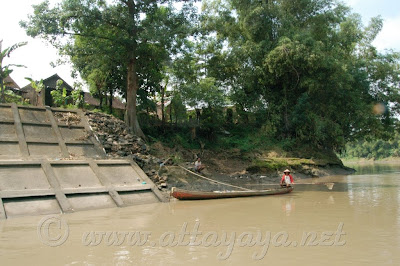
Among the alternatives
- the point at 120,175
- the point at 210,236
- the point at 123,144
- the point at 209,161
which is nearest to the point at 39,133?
the point at 123,144

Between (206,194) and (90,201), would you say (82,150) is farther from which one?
(206,194)

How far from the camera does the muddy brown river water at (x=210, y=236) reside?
6.22m

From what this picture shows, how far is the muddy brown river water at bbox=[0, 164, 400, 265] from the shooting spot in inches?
245

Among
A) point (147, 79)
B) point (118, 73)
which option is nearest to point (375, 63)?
point (147, 79)

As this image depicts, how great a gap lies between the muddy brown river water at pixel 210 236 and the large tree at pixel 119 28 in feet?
32.1

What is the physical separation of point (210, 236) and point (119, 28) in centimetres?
1509

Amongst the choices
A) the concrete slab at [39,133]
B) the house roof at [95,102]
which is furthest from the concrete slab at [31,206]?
the house roof at [95,102]

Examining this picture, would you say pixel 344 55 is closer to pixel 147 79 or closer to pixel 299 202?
pixel 147 79

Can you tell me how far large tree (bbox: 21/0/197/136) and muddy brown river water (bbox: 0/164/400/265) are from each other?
9784 mm

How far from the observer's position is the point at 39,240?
739 cm

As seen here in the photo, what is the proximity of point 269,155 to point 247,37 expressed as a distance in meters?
9.75

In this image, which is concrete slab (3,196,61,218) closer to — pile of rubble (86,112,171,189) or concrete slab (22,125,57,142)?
concrete slab (22,125,57,142)

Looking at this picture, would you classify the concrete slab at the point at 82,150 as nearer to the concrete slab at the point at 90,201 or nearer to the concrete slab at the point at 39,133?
the concrete slab at the point at 39,133

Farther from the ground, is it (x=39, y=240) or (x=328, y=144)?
(x=328, y=144)
